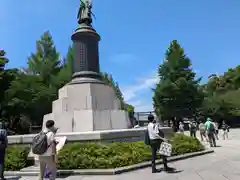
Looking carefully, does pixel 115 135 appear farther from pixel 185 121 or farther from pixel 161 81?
pixel 185 121

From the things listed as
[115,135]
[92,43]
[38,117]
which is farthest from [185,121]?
[115,135]

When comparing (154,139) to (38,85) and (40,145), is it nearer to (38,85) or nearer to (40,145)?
(40,145)

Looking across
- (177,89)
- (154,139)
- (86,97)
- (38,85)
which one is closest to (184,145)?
(154,139)

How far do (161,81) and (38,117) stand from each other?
19.7 m

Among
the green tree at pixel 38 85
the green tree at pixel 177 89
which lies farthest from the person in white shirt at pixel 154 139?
the green tree at pixel 177 89

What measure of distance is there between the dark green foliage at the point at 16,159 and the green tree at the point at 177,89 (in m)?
31.0

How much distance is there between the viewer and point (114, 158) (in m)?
8.11

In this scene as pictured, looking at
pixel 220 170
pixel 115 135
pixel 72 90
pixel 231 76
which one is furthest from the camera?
pixel 231 76

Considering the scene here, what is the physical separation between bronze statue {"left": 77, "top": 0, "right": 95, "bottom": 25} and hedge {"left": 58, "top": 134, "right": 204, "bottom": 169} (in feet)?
25.3

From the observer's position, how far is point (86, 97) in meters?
12.1

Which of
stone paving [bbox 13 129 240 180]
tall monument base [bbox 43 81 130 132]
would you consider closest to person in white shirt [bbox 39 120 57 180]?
stone paving [bbox 13 129 240 180]

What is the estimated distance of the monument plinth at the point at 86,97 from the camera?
11.4 metres

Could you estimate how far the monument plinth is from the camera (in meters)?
11.4

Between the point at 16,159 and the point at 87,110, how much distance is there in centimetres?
361
